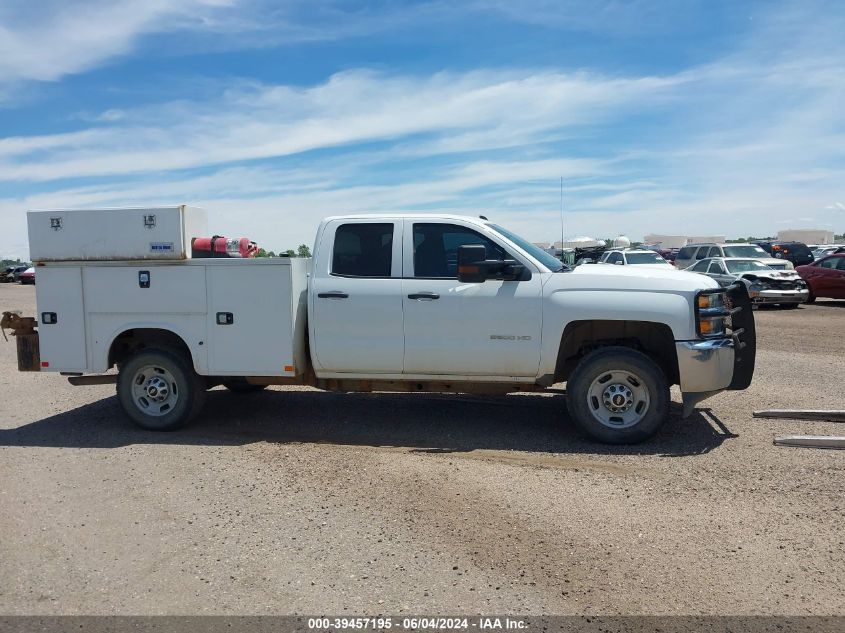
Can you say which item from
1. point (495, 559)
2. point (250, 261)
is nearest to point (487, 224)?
point (250, 261)

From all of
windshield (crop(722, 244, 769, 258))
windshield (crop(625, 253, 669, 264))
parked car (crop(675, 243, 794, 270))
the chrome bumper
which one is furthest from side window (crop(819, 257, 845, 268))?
the chrome bumper

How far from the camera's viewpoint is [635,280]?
6.58 metres

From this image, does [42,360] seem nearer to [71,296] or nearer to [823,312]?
[71,296]

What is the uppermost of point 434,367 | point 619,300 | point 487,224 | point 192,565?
point 487,224

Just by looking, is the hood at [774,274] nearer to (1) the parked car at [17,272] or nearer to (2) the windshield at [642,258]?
(2) the windshield at [642,258]

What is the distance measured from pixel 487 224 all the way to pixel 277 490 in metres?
3.23

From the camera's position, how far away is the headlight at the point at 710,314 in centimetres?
643

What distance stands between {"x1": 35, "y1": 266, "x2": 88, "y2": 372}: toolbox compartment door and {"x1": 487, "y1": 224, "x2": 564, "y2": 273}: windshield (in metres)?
4.23

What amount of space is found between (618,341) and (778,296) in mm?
15782

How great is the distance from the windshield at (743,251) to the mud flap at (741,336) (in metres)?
17.3

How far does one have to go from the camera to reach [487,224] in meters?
7.09

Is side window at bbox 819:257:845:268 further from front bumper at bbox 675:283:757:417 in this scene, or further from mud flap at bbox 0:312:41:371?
mud flap at bbox 0:312:41:371

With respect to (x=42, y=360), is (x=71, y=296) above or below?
above

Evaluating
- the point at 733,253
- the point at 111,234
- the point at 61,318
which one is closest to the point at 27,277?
the point at 733,253
